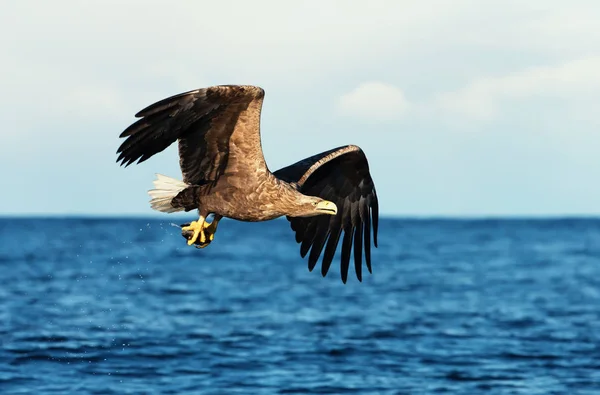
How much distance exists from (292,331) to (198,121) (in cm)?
1233

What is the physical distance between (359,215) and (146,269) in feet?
92.0

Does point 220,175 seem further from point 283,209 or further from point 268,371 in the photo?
point 268,371

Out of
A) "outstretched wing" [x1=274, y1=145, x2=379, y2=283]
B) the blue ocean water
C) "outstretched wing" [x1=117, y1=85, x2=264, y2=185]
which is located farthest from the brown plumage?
the blue ocean water

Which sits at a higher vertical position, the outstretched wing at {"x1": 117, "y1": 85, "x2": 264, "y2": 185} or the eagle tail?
the outstretched wing at {"x1": 117, "y1": 85, "x2": 264, "y2": 185}

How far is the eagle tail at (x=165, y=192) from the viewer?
1043 centimetres

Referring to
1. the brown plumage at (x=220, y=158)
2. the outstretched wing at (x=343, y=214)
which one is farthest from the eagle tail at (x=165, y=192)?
the outstretched wing at (x=343, y=214)

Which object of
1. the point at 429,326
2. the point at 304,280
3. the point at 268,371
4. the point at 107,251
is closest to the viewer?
the point at 268,371

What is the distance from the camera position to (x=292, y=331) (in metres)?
21.6

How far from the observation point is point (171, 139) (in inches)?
370

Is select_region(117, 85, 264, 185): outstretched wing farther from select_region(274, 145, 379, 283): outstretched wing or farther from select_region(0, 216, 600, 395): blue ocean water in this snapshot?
select_region(0, 216, 600, 395): blue ocean water

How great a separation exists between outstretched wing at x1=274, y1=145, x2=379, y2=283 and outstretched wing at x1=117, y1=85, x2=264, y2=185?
8.70 ft

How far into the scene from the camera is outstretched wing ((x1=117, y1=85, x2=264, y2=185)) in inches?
365

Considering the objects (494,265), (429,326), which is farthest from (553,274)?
(429,326)

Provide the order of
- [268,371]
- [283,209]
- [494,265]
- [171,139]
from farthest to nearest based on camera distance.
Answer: [494,265], [268,371], [283,209], [171,139]
